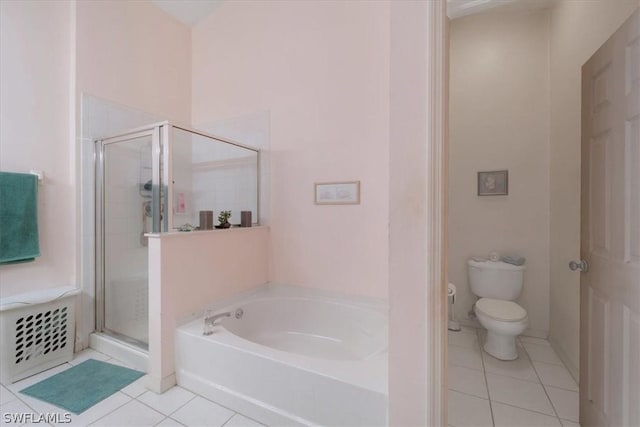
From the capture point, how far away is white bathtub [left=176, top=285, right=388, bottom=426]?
4.17 ft

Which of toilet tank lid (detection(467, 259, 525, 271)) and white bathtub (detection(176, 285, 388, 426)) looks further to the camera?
toilet tank lid (detection(467, 259, 525, 271))

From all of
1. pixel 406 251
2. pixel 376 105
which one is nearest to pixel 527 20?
pixel 376 105

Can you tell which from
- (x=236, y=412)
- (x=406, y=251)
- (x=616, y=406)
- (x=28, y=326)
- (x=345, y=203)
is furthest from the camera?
(x=345, y=203)

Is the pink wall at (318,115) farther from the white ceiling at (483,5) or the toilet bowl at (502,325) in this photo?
the toilet bowl at (502,325)

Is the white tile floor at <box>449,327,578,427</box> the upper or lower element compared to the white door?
lower

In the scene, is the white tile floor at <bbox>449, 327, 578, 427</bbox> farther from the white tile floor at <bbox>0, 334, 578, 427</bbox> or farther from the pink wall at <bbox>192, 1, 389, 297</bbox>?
the pink wall at <bbox>192, 1, 389, 297</bbox>

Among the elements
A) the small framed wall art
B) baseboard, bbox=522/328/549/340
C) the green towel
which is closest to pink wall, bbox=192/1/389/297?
the small framed wall art

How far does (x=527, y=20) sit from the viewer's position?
7.94ft

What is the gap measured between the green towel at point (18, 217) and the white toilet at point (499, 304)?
337cm

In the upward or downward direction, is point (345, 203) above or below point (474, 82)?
below

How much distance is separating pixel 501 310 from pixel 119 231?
3.11 meters

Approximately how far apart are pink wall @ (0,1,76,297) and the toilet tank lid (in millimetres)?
3411

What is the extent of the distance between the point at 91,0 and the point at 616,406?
417 centimetres

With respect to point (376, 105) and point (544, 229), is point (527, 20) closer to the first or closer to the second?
point (376, 105)
